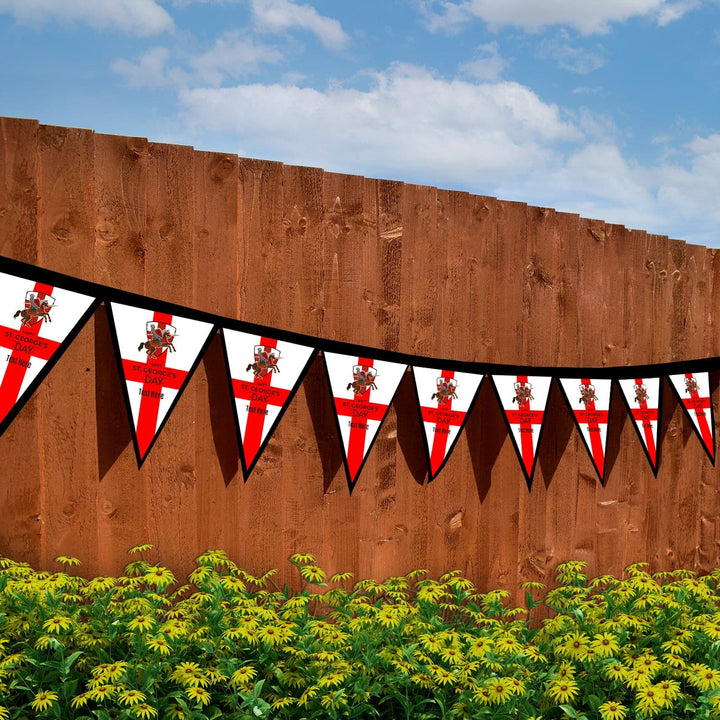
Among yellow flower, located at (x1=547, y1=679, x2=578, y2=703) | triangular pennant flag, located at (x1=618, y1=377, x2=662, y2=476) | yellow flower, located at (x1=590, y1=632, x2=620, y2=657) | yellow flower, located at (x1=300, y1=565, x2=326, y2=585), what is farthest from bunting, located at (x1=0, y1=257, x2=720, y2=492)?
yellow flower, located at (x1=547, y1=679, x2=578, y2=703)

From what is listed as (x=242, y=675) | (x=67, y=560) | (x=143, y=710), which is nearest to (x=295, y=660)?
(x=242, y=675)

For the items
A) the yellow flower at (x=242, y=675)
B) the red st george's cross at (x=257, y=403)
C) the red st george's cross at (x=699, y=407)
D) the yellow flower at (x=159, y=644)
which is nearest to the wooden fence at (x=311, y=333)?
the red st george's cross at (x=257, y=403)

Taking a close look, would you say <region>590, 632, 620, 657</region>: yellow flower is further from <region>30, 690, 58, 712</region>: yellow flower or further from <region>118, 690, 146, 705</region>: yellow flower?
<region>30, 690, 58, 712</region>: yellow flower

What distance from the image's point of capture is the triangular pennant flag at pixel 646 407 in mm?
4105

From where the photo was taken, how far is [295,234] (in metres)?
3.18

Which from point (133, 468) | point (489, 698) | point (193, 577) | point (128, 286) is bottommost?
point (489, 698)

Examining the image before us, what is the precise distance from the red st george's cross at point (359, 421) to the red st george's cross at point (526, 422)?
800 millimetres

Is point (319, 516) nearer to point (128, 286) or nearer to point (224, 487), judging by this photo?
point (224, 487)

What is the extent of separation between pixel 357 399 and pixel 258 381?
47 cm

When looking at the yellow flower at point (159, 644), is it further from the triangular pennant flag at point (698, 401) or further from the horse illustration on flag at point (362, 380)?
the triangular pennant flag at point (698, 401)

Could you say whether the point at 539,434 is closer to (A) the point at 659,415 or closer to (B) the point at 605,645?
(A) the point at 659,415

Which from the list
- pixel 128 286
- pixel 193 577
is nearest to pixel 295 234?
pixel 128 286

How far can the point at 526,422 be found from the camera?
3.68 meters

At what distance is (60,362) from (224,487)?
86cm
